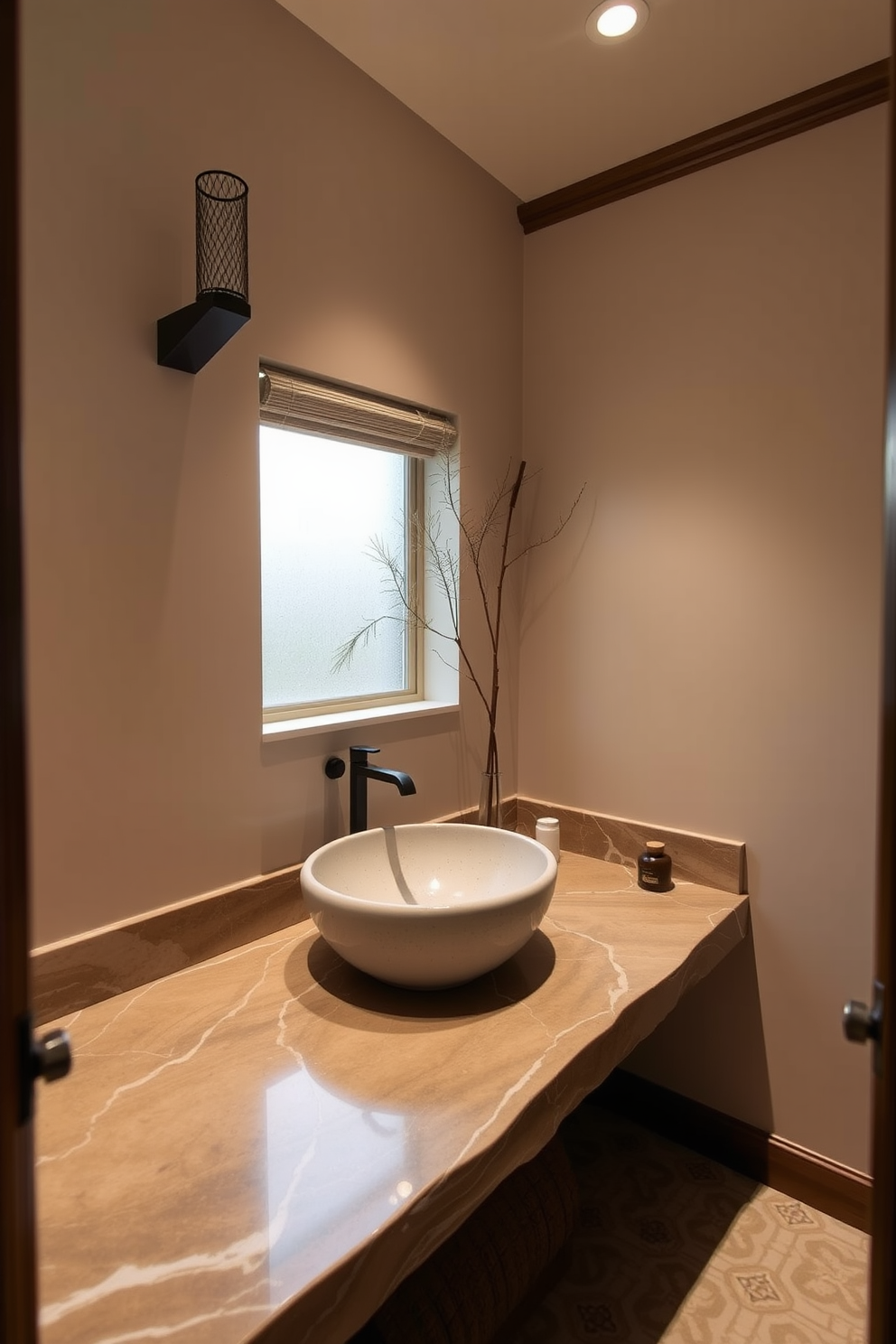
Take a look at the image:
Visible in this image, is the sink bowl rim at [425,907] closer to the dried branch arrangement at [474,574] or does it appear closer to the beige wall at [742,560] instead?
the dried branch arrangement at [474,574]

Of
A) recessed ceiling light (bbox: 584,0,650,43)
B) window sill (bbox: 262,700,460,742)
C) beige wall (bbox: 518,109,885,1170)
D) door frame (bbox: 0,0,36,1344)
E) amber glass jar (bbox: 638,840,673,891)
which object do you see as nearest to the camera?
door frame (bbox: 0,0,36,1344)

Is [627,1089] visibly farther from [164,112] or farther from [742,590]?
[164,112]

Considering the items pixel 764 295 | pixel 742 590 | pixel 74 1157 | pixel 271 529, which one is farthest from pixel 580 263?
pixel 74 1157

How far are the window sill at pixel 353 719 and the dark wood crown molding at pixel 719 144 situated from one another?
52.5 inches

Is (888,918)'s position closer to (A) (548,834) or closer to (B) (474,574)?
(A) (548,834)

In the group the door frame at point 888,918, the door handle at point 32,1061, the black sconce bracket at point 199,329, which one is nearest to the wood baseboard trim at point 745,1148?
the door frame at point 888,918

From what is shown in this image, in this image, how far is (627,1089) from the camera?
6.98 ft

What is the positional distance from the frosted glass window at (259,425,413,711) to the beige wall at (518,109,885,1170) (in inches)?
18.9

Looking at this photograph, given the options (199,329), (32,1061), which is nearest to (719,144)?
(199,329)

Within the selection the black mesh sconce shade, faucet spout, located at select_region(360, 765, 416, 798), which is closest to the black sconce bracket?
the black mesh sconce shade

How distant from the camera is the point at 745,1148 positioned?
6.27 ft

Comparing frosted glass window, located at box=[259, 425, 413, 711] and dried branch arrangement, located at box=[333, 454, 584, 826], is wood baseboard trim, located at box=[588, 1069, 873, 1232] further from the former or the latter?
frosted glass window, located at box=[259, 425, 413, 711]

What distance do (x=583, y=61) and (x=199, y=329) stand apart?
106 centimetres

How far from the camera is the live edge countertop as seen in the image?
0.80 meters
